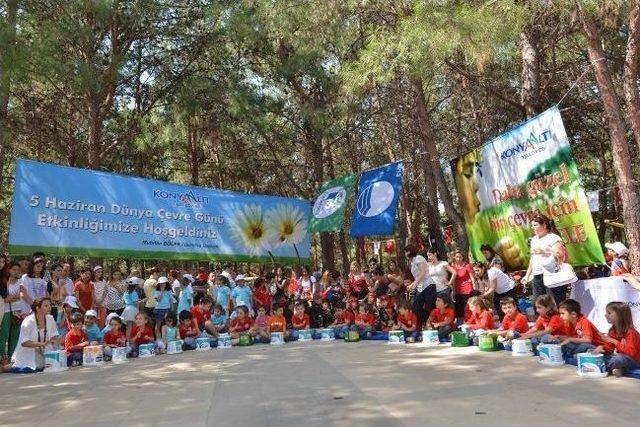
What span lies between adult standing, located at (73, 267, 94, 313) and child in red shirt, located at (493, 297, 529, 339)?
631 cm

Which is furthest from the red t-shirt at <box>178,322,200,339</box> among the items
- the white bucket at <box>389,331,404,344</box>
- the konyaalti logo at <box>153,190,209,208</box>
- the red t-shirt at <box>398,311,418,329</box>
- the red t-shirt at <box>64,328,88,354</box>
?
the konyaalti logo at <box>153,190,209,208</box>

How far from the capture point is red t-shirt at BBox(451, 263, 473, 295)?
8.91 meters

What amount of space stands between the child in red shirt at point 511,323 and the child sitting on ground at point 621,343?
165 cm

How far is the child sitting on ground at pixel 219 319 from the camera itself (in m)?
10.2

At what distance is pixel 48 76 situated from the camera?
11.1 metres

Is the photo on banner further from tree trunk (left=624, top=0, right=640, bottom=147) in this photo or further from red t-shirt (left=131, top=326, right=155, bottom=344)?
red t-shirt (left=131, top=326, right=155, bottom=344)

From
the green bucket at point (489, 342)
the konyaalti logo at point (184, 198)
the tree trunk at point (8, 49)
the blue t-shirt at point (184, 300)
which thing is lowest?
the green bucket at point (489, 342)

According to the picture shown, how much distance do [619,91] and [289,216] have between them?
7658mm

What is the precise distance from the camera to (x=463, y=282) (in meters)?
8.95

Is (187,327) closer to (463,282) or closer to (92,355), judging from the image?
(92,355)

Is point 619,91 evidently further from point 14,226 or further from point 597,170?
point 14,226

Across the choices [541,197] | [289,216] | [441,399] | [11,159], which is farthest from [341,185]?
[11,159]

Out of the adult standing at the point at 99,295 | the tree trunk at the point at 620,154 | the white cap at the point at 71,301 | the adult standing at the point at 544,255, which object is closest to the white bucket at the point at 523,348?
the adult standing at the point at 544,255

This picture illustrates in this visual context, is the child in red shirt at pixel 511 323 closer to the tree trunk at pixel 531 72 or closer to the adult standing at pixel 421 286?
the adult standing at pixel 421 286
